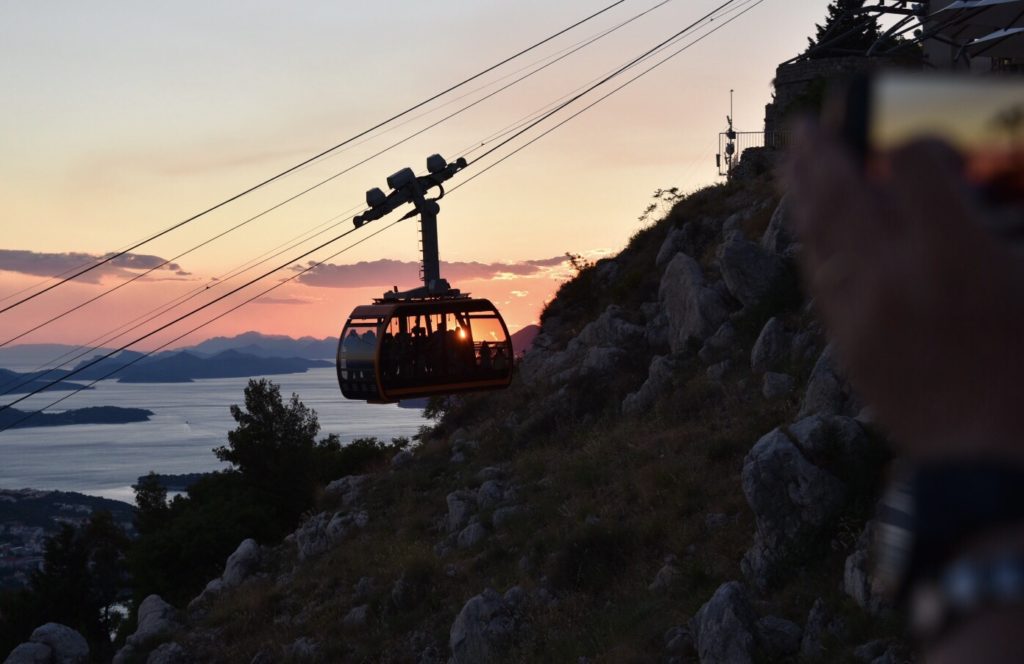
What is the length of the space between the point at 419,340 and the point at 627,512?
6874 millimetres

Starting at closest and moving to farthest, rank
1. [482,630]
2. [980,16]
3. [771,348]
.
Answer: [980,16], [482,630], [771,348]

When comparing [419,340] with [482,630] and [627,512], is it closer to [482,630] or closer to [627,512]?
[482,630]

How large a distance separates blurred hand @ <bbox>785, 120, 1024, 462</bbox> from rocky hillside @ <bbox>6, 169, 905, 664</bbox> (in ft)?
43.8

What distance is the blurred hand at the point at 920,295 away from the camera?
1026 millimetres

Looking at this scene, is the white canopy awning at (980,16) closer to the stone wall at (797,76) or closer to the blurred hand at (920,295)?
the blurred hand at (920,295)

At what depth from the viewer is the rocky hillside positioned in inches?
675

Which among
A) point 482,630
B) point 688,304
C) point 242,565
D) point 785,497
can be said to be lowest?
point 242,565

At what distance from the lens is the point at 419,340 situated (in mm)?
20953

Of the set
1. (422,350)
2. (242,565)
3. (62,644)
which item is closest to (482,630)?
(422,350)

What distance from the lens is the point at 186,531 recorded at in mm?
48062

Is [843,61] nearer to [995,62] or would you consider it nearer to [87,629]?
[995,62]

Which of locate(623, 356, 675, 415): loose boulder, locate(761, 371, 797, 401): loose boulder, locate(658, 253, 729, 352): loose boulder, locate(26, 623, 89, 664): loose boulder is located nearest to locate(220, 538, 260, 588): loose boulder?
locate(26, 623, 89, 664): loose boulder

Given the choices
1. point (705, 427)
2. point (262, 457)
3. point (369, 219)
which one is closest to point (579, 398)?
point (705, 427)

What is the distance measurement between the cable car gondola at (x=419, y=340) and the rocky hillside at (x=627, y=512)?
453 centimetres
